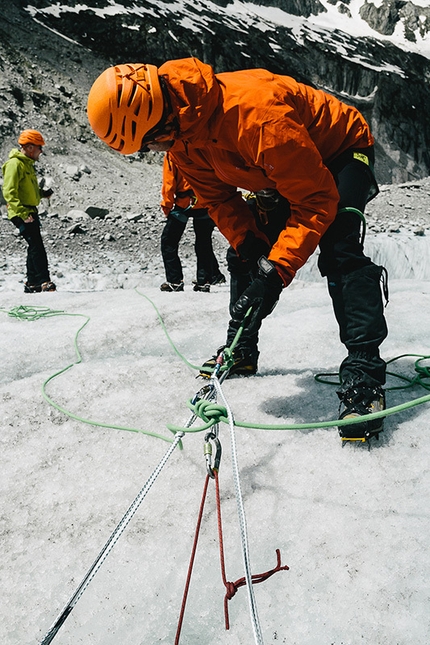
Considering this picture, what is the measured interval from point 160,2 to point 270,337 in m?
35.2

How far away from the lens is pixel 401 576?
1.26 meters

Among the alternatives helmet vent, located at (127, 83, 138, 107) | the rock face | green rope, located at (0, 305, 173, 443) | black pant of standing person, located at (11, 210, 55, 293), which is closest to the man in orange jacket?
helmet vent, located at (127, 83, 138, 107)

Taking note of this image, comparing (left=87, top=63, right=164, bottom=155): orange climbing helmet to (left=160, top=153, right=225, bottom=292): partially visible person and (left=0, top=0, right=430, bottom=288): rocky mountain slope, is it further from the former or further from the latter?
(left=0, top=0, right=430, bottom=288): rocky mountain slope

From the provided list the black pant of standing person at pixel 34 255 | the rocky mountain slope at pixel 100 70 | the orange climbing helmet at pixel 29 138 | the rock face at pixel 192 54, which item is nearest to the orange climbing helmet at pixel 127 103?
the black pant of standing person at pixel 34 255

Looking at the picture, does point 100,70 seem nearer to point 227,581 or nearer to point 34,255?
point 34,255

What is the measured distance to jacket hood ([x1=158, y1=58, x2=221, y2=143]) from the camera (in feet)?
5.99

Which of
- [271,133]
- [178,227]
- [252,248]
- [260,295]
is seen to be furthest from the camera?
[178,227]

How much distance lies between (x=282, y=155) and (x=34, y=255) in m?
4.70

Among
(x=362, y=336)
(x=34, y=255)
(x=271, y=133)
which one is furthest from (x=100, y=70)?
(x=362, y=336)

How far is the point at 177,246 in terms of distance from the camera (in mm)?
5629

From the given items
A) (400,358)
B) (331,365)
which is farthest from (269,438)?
(400,358)

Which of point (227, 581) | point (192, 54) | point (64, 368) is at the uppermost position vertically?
point (192, 54)

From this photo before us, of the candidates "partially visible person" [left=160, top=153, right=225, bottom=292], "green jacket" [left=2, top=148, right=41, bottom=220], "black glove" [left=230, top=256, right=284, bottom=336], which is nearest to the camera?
"black glove" [left=230, top=256, right=284, bottom=336]

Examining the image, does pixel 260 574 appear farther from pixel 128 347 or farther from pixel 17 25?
pixel 17 25
